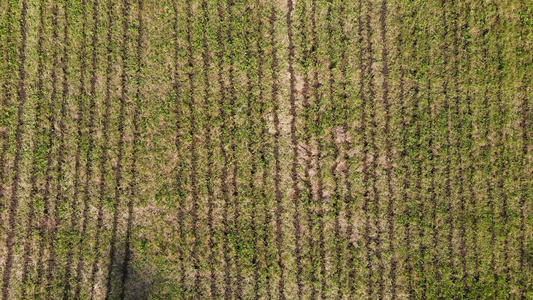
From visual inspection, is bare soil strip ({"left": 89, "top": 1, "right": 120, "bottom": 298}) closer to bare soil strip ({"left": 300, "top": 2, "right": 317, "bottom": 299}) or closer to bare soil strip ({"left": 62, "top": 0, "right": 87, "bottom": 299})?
bare soil strip ({"left": 62, "top": 0, "right": 87, "bottom": 299})

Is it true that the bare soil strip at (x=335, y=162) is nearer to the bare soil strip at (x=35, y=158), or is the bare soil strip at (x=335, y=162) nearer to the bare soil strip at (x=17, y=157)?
the bare soil strip at (x=35, y=158)

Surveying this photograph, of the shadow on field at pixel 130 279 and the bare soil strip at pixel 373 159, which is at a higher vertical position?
the bare soil strip at pixel 373 159

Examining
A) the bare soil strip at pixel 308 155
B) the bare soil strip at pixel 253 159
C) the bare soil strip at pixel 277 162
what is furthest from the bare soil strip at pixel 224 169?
the bare soil strip at pixel 308 155

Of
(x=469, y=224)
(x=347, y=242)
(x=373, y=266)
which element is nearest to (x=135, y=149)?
(x=347, y=242)

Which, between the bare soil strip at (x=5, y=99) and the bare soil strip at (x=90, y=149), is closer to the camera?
the bare soil strip at (x=90, y=149)

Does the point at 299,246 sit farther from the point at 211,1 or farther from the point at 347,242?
the point at 211,1

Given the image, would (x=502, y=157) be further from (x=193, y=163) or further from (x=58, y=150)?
(x=58, y=150)

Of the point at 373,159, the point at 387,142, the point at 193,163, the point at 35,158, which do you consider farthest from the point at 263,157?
the point at 35,158
